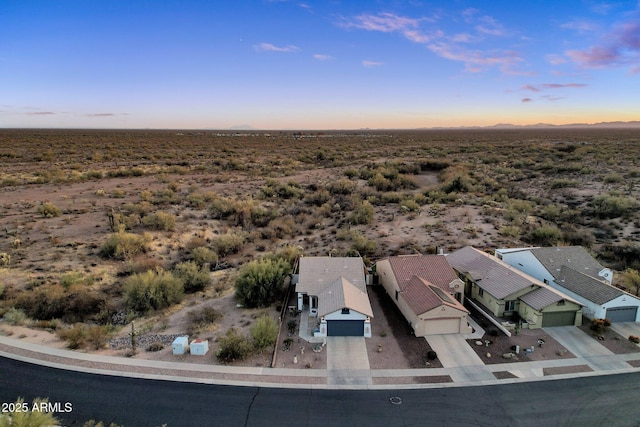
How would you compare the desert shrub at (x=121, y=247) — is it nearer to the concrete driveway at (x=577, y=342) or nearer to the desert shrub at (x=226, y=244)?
the desert shrub at (x=226, y=244)

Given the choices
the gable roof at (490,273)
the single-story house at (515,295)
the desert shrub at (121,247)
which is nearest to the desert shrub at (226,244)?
the desert shrub at (121,247)

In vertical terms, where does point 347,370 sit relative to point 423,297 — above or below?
below

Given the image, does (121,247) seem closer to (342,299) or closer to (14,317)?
(14,317)

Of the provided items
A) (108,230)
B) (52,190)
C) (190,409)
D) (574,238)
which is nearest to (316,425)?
(190,409)

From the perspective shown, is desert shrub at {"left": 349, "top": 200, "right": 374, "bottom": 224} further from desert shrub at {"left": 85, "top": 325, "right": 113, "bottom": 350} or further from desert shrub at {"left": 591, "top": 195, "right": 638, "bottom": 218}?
desert shrub at {"left": 85, "top": 325, "right": 113, "bottom": 350}

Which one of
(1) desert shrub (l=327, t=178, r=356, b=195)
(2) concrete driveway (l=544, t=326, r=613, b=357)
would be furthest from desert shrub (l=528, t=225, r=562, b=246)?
(1) desert shrub (l=327, t=178, r=356, b=195)

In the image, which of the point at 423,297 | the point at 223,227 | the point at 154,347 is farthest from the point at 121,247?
the point at 423,297
